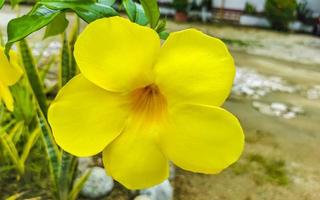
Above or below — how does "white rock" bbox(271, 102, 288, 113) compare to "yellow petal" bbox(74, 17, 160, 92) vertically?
below

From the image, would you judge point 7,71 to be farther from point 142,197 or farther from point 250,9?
point 250,9

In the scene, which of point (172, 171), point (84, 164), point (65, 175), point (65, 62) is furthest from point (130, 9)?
point (172, 171)

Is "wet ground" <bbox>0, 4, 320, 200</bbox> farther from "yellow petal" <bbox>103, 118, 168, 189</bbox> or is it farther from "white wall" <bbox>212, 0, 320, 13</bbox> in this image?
"white wall" <bbox>212, 0, 320, 13</bbox>

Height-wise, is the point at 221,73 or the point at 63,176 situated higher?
the point at 221,73

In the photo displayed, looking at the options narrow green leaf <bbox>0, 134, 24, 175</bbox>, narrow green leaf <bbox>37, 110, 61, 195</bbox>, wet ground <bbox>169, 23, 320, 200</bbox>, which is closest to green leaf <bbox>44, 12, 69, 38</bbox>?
narrow green leaf <bbox>37, 110, 61, 195</bbox>

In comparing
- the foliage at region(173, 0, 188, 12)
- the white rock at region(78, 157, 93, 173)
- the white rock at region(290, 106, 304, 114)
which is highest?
the white rock at region(78, 157, 93, 173)

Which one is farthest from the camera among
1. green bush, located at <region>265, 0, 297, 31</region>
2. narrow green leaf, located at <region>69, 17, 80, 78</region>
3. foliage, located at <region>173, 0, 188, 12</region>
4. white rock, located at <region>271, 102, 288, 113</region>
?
A: foliage, located at <region>173, 0, 188, 12</region>

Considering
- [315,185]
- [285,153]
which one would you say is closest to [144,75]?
[315,185]

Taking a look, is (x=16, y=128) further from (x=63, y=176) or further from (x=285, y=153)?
(x=285, y=153)
